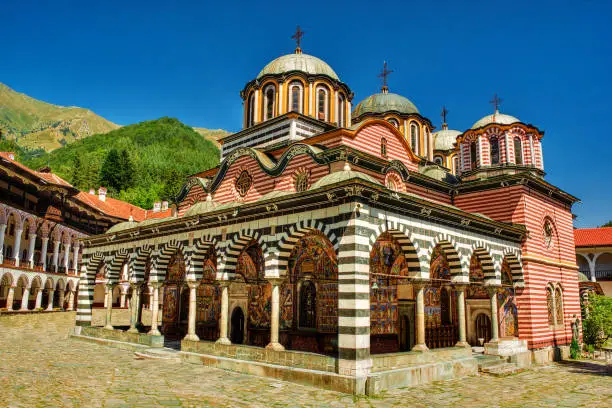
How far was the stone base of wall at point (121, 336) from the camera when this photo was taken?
1634 centimetres

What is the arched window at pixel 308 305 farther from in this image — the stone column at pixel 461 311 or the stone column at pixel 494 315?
the stone column at pixel 494 315

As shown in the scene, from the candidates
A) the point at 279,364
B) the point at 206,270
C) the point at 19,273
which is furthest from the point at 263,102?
the point at 19,273

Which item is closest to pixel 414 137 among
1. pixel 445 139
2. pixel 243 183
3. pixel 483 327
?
pixel 445 139

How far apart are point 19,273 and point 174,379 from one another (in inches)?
990

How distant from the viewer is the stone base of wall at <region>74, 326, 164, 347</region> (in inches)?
643

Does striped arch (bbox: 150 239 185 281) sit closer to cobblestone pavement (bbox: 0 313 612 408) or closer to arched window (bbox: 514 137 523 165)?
cobblestone pavement (bbox: 0 313 612 408)

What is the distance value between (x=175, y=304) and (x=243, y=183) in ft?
19.8

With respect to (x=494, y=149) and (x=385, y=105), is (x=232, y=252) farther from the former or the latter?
(x=385, y=105)

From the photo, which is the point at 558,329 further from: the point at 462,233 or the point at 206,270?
the point at 206,270

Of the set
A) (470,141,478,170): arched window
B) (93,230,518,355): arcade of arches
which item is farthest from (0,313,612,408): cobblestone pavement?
(470,141,478,170): arched window

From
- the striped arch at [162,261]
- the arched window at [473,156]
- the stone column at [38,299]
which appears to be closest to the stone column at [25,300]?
the stone column at [38,299]

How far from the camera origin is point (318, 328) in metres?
14.9

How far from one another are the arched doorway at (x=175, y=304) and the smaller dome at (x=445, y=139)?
16282mm

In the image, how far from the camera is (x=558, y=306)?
18.7 m
